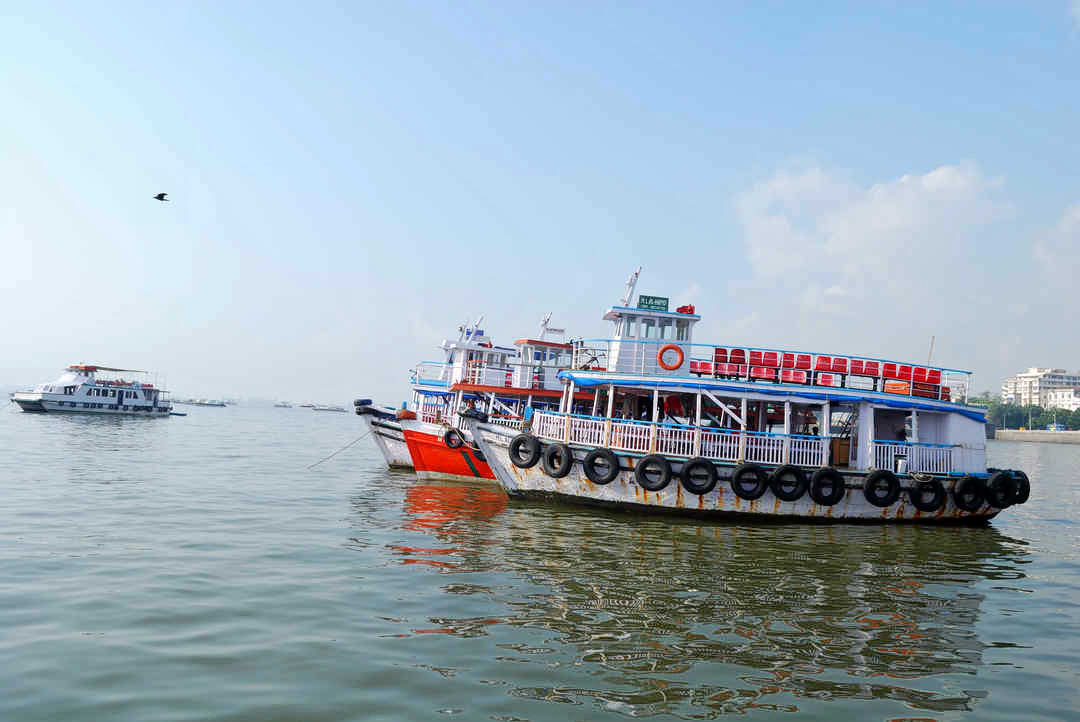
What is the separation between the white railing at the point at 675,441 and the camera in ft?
55.1

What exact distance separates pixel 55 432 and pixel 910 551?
44497mm

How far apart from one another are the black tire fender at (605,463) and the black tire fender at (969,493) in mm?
8258

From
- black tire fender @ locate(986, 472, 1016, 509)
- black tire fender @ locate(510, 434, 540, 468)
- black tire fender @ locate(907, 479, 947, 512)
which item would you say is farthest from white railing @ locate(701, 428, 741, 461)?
black tire fender @ locate(986, 472, 1016, 509)

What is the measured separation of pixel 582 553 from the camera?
12664 mm

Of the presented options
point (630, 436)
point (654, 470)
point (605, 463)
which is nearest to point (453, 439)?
point (605, 463)

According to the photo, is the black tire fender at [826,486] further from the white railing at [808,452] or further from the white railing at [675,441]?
the white railing at [675,441]

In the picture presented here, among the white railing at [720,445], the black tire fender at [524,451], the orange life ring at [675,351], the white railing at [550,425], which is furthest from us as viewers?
the orange life ring at [675,351]

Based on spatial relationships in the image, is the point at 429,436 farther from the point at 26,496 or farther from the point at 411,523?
the point at 26,496

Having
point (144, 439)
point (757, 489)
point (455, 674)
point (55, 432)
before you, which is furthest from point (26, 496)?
point (55, 432)

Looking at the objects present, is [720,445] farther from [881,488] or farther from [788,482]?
[881,488]

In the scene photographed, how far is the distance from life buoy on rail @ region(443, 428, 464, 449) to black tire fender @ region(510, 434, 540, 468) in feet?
19.2

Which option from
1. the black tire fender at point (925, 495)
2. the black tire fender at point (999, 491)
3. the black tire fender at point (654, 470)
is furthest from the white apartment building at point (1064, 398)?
the black tire fender at point (654, 470)

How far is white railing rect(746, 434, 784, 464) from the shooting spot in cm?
1680

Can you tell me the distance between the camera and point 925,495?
17.1m
